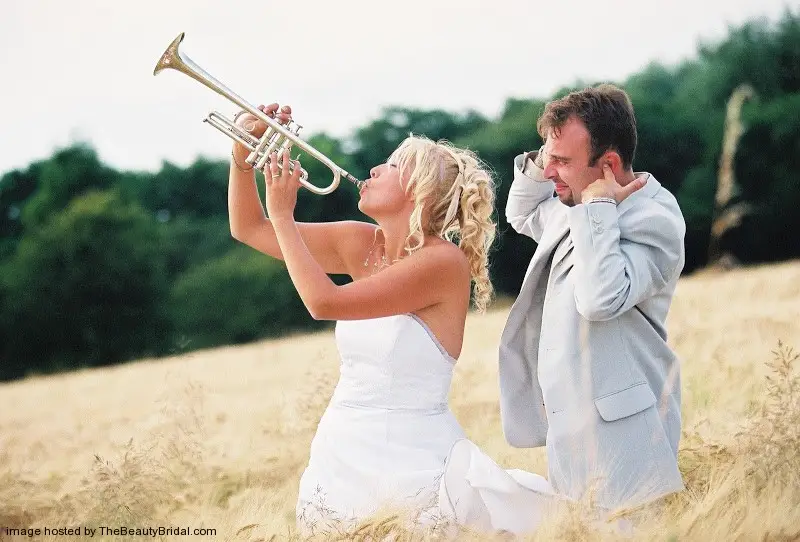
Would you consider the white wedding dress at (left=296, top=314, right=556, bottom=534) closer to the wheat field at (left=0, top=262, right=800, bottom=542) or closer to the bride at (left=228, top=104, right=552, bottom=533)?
the bride at (left=228, top=104, right=552, bottom=533)

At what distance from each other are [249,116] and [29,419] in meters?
6.78

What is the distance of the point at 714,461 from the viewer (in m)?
4.77

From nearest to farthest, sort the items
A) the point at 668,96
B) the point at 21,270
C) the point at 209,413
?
the point at 209,413 → the point at 21,270 → the point at 668,96

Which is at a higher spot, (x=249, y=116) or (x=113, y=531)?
(x=249, y=116)

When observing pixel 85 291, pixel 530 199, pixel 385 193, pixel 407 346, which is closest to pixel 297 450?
pixel 407 346

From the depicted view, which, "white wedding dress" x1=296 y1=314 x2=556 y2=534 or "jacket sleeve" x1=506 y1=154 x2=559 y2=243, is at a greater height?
"jacket sleeve" x1=506 y1=154 x2=559 y2=243

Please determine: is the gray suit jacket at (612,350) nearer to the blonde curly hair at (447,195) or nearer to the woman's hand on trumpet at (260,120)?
the blonde curly hair at (447,195)

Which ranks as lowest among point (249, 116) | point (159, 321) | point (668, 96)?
point (159, 321)

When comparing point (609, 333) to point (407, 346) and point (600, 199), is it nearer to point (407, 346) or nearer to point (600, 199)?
point (600, 199)


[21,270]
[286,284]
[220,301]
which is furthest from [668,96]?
[21,270]

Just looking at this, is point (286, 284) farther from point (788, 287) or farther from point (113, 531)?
point (113, 531)

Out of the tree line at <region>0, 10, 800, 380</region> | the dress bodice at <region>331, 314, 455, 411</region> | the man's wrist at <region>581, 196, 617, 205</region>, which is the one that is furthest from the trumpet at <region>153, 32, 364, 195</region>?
the tree line at <region>0, 10, 800, 380</region>

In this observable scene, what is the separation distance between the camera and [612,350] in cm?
405

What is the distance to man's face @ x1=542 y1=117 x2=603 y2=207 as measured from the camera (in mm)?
4105
